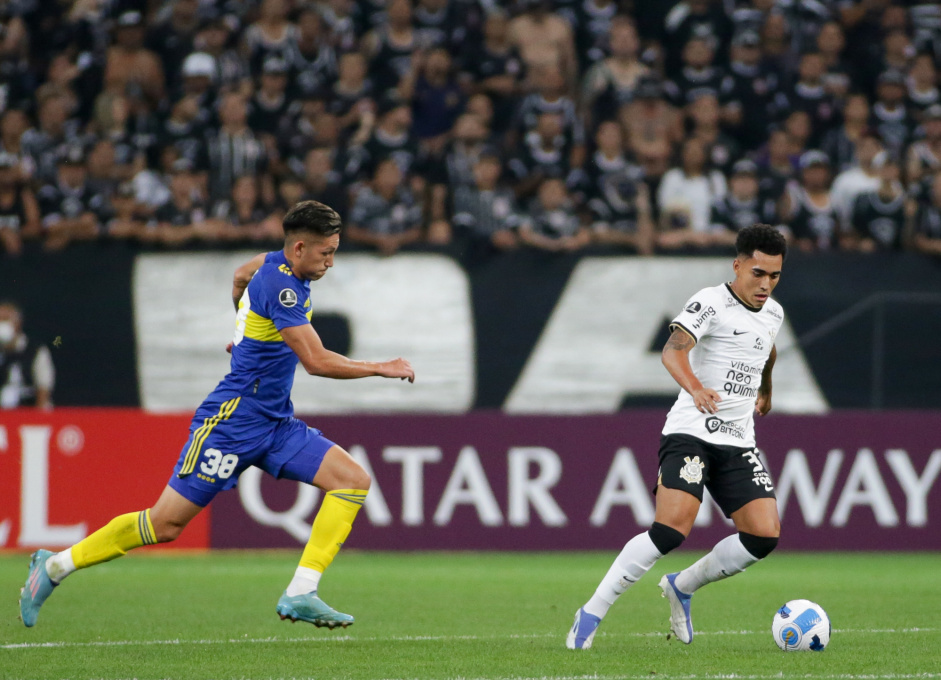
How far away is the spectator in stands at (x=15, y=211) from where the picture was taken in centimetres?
1316

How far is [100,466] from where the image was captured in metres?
12.5

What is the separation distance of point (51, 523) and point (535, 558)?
14.4ft

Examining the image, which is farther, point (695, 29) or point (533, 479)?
point (695, 29)

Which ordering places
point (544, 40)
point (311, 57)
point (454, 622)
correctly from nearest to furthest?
point (454, 622)
point (311, 57)
point (544, 40)

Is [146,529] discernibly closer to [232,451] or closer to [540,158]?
[232,451]

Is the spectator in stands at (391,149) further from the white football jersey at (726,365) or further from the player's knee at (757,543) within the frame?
the player's knee at (757,543)

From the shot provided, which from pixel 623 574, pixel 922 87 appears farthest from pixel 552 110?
pixel 623 574

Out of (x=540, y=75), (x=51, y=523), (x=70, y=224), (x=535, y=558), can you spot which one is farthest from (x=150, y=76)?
(x=535, y=558)

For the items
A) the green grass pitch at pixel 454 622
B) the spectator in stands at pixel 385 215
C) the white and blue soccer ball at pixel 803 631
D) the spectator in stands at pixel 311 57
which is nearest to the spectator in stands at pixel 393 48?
the spectator in stands at pixel 311 57

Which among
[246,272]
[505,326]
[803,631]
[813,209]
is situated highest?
[246,272]

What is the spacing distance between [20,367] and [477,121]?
17.3 feet

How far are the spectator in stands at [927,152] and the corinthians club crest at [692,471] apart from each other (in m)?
8.49

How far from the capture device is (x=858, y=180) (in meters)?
14.1

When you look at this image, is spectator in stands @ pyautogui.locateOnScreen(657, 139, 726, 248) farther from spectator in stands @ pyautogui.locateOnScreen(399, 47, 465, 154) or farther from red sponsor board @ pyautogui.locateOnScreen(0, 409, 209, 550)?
red sponsor board @ pyautogui.locateOnScreen(0, 409, 209, 550)
